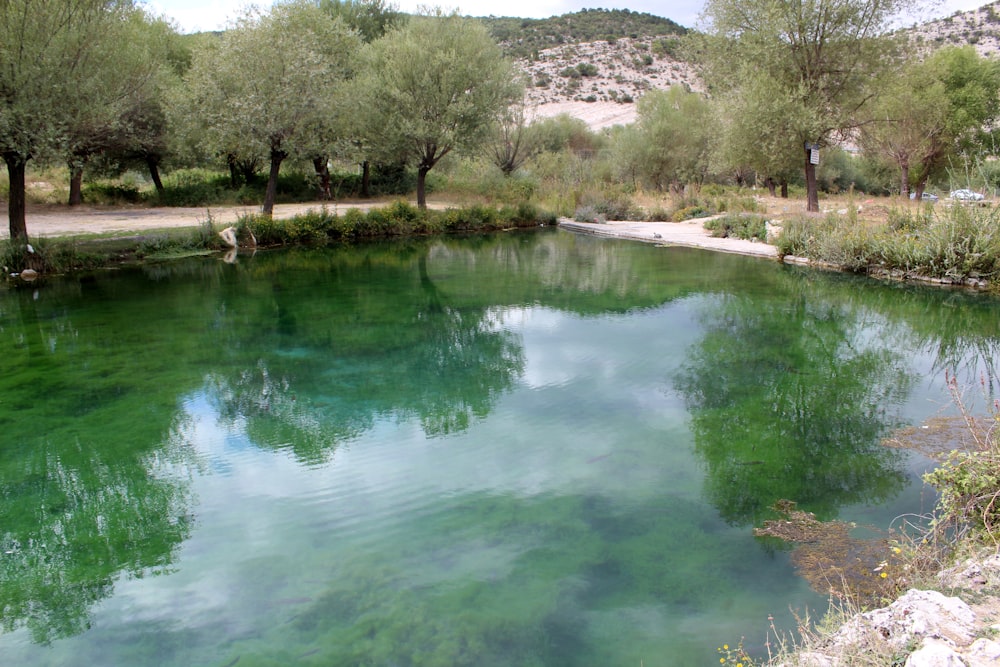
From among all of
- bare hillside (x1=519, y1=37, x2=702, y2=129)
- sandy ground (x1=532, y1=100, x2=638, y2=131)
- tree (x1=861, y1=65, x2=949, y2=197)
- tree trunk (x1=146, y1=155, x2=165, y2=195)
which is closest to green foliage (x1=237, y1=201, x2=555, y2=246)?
tree trunk (x1=146, y1=155, x2=165, y2=195)

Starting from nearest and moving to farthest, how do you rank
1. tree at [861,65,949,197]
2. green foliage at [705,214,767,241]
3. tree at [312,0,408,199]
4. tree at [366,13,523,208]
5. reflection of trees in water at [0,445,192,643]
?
reflection of trees in water at [0,445,192,643]
green foliage at [705,214,767,241]
tree at [366,13,523,208]
tree at [861,65,949,197]
tree at [312,0,408,199]

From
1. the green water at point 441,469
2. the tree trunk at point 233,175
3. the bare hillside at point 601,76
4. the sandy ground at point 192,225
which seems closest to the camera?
the green water at point 441,469

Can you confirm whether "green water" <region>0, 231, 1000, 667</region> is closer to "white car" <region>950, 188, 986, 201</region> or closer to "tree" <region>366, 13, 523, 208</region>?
"white car" <region>950, 188, 986, 201</region>

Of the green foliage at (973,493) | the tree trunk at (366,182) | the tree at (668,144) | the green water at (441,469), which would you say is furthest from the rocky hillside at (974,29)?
the green foliage at (973,493)

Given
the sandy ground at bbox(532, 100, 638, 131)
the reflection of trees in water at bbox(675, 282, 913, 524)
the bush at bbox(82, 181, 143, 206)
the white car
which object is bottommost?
the reflection of trees in water at bbox(675, 282, 913, 524)

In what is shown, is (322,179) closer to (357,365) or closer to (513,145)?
(513,145)

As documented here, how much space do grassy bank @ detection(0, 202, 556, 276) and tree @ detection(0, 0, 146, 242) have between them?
6.00ft

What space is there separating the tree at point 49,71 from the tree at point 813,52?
51.4 feet

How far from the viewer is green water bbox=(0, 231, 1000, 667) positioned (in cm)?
394

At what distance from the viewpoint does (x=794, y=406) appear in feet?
23.5

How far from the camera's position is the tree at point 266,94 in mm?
19000

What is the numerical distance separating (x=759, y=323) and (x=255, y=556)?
28.3 feet

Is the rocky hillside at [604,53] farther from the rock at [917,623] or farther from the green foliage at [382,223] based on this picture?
the rock at [917,623]

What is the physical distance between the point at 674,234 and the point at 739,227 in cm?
199
